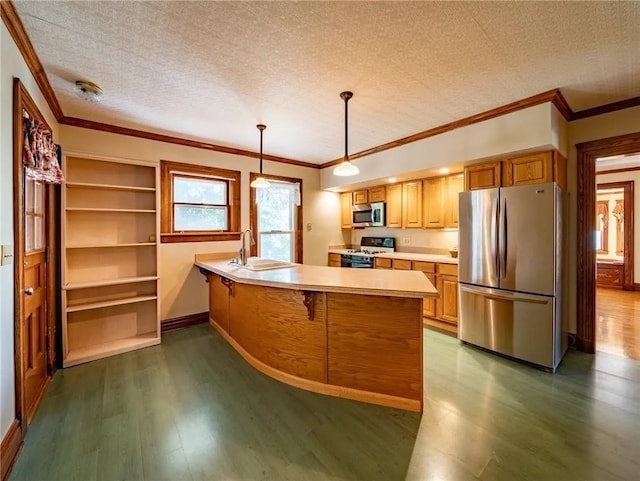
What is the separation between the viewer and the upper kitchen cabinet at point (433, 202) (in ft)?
13.2

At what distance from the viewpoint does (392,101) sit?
273 centimetres

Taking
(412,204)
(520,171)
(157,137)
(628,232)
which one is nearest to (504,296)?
(520,171)

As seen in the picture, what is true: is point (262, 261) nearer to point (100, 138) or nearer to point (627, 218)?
point (100, 138)

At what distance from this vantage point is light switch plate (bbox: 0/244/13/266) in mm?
1609

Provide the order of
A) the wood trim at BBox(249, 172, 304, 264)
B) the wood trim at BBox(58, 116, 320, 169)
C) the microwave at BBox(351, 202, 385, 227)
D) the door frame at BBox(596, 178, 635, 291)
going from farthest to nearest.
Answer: the door frame at BBox(596, 178, 635, 291), the microwave at BBox(351, 202, 385, 227), the wood trim at BBox(249, 172, 304, 264), the wood trim at BBox(58, 116, 320, 169)

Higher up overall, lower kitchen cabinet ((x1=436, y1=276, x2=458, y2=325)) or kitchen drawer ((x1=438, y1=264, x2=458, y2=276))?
kitchen drawer ((x1=438, y1=264, x2=458, y2=276))

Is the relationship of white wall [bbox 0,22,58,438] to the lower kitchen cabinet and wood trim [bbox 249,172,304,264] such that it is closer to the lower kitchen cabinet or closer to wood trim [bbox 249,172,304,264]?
wood trim [bbox 249,172,304,264]

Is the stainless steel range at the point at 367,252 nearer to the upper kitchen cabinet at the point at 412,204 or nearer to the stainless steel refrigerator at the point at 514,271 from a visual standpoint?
the upper kitchen cabinet at the point at 412,204

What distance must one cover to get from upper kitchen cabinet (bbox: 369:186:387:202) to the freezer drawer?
2.09 m

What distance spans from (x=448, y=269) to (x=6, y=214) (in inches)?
159

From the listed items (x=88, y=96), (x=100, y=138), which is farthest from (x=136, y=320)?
(x=88, y=96)

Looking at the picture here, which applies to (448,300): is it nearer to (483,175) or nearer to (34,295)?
(483,175)

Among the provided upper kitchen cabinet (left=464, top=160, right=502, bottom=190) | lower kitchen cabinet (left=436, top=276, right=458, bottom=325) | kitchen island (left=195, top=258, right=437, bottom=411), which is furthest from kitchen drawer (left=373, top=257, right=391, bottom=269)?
kitchen island (left=195, top=258, right=437, bottom=411)

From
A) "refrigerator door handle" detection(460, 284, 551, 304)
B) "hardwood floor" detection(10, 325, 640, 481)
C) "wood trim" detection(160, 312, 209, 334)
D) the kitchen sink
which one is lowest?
"hardwood floor" detection(10, 325, 640, 481)
